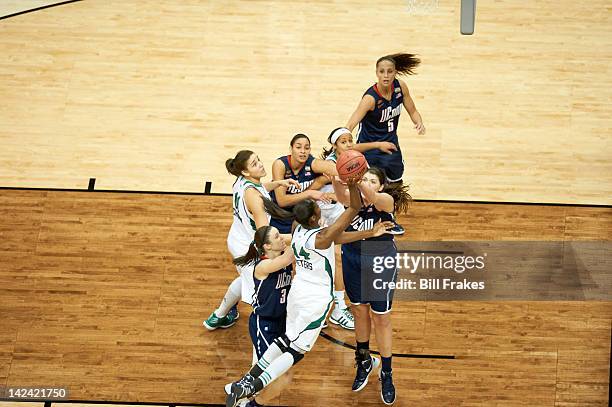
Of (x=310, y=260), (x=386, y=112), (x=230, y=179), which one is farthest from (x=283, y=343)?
(x=230, y=179)

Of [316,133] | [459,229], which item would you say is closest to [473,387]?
[459,229]

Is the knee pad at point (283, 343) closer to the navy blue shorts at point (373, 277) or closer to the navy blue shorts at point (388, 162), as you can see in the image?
the navy blue shorts at point (373, 277)

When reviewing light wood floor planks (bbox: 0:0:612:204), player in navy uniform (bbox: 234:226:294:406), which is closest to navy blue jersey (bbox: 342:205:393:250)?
player in navy uniform (bbox: 234:226:294:406)

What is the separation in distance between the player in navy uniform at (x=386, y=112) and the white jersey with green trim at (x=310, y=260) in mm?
1573

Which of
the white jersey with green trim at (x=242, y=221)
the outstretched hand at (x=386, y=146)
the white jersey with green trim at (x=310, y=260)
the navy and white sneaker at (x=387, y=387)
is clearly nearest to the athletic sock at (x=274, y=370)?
the white jersey with green trim at (x=310, y=260)

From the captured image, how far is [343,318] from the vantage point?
703 centimetres

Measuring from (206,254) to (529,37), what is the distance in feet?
13.5

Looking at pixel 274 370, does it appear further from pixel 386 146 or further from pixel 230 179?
pixel 230 179

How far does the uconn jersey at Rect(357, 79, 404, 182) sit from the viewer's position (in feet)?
23.6

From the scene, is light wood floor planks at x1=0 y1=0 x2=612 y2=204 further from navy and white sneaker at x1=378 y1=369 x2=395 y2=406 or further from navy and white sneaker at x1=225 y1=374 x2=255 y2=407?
navy and white sneaker at x1=225 y1=374 x2=255 y2=407

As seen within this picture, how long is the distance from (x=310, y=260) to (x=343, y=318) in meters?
1.38

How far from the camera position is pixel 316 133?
8391 mm

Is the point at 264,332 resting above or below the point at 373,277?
below

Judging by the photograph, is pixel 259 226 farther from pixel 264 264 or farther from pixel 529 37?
pixel 529 37
